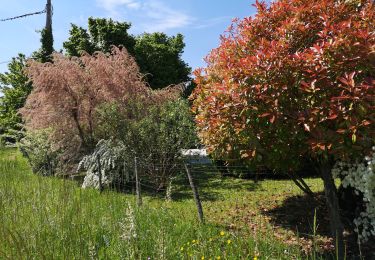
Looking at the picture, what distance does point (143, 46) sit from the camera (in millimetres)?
33469

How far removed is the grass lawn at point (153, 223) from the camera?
372 centimetres

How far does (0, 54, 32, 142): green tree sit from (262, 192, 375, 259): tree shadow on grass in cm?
2085

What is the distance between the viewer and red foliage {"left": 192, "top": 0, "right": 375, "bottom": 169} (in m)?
4.84

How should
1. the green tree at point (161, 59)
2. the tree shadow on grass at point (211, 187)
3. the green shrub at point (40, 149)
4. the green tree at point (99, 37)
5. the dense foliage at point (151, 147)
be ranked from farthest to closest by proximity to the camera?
1. the green tree at point (161, 59)
2. the green tree at point (99, 37)
3. the green shrub at point (40, 149)
4. the dense foliage at point (151, 147)
5. the tree shadow on grass at point (211, 187)

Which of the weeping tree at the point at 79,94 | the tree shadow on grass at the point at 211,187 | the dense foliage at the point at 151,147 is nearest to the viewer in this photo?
the tree shadow on grass at the point at 211,187

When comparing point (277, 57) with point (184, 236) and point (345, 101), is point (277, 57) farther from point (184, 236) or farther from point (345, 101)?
point (184, 236)

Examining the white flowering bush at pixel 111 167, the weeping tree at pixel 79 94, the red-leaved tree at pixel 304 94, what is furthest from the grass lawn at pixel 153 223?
the weeping tree at pixel 79 94

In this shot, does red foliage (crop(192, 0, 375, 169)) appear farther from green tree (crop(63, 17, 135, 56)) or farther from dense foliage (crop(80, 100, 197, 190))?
green tree (crop(63, 17, 135, 56))

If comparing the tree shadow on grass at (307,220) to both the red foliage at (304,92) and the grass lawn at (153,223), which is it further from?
the red foliage at (304,92)

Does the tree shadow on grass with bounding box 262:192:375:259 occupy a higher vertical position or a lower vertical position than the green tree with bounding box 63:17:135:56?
lower

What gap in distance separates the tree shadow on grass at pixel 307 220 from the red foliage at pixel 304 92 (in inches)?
65.8

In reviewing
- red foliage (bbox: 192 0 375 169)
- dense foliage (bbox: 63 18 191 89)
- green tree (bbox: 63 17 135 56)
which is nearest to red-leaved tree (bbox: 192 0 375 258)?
red foliage (bbox: 192 0 375 169)

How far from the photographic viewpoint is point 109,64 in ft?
50.1

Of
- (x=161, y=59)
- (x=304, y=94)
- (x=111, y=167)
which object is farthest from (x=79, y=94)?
(x=161, y=59)
